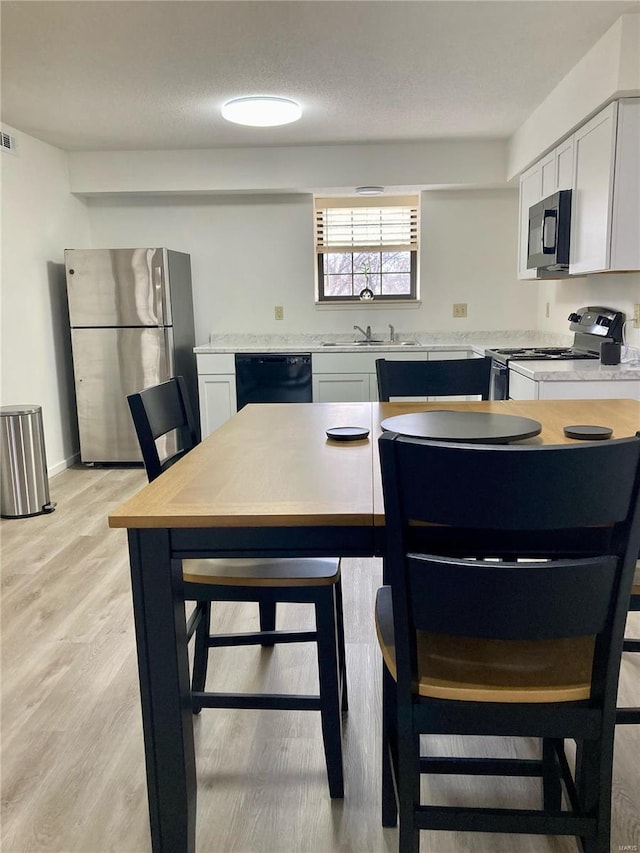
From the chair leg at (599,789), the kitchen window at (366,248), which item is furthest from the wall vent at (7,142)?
the chair leg at (599,789)

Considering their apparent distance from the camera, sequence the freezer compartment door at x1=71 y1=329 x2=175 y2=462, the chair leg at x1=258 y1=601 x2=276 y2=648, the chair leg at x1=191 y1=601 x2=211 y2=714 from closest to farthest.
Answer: the chair leg at x1=191 y1=601 x2=211 y2=714 < the chair leg at x1=258 y1=601 x2=276 y2=648 < the freezer compartment door at x1=71 y1=329 x2=175 y2=462

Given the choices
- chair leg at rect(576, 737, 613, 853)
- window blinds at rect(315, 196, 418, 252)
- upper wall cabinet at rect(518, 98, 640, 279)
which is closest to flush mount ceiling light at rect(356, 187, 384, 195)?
window blinds at rect(315, 196, 418, 252)

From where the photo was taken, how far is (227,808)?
154 cm

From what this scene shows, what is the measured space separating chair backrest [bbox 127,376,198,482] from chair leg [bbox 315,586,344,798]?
1.96ft

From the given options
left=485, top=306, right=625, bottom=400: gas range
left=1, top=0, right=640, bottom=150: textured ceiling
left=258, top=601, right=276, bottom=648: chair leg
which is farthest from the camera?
left=485, top=306, right=625, bottom=400: gas range

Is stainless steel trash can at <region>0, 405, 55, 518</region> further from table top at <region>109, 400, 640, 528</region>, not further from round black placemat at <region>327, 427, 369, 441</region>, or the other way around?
round black placemat at <region>327, 427, 369, 441</region>

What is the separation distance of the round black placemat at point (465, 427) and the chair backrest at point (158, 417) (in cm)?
64

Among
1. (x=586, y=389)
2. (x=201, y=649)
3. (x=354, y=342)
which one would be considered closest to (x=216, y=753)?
(x=201, y=649)

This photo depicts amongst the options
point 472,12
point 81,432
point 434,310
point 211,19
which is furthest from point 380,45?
point 81,432

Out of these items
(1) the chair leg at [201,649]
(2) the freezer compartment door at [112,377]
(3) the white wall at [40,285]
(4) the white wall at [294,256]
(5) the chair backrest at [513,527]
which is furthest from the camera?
(4) the white wall at [294,256]

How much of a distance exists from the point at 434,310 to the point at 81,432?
2908 millimetres

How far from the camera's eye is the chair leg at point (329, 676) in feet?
4.98

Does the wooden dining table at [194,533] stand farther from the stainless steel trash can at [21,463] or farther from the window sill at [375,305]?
the window sill at [375,305]

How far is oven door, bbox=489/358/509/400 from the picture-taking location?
11.9 ft
